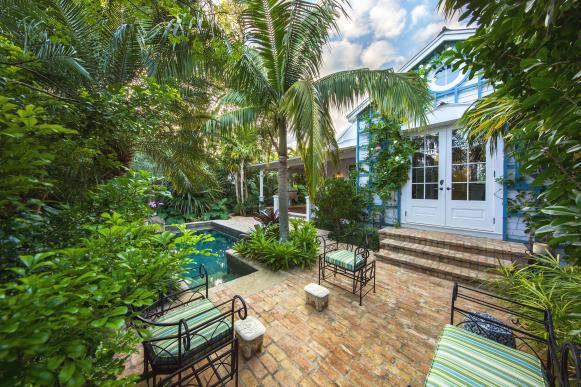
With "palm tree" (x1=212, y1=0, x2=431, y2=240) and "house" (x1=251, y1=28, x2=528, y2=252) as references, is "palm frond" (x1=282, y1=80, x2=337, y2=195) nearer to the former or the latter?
"palm tree" (x1=212, y1=0, x2=431, y2=240)

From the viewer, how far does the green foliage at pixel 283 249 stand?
177 inches

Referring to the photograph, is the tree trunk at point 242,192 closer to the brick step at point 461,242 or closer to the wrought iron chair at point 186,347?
the brick step at point 461,242

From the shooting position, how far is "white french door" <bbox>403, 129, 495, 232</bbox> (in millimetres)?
4820

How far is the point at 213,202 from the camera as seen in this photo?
11.9 m

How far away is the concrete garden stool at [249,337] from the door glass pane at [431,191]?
216 inches

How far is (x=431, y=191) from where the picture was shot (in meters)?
5.55

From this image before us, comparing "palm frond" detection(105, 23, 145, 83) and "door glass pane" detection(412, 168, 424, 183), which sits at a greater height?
"palm frond" detection(105, 23, 145, 83)

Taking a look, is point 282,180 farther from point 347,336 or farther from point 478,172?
point 478,172

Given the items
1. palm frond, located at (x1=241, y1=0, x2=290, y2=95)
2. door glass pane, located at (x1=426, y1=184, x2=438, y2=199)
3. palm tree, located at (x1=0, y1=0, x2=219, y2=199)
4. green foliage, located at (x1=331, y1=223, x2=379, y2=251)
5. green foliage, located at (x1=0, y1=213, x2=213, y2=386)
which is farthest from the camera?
green foliage, located at (x1=331, y1=223, x2=379, y2=251)

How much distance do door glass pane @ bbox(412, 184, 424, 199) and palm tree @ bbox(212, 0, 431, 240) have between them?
2556 millimetres

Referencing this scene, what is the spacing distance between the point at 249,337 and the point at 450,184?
5.76 metres

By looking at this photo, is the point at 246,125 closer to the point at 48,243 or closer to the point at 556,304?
the point at 48,243

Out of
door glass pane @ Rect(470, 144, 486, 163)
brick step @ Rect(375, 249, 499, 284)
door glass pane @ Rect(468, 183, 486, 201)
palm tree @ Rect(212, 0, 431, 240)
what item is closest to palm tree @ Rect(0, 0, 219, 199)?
palm tree @ Rect(212, 0, 431, 240)

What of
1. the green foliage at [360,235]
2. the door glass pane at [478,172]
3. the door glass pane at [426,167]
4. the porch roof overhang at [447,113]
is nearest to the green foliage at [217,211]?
the green foliage at [360,235]
